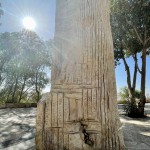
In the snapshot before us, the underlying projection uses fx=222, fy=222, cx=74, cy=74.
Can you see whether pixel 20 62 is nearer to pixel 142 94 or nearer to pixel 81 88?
pixel 142 94

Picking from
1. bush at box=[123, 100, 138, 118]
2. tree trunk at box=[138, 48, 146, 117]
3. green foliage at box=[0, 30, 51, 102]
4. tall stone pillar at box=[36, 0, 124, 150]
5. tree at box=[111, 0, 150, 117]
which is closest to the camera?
tall stone pillar at box=[36, 0, 124, 150]

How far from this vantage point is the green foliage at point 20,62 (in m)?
17.2

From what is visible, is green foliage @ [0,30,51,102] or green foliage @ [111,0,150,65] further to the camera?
green foliage @ [0,30,51,102]

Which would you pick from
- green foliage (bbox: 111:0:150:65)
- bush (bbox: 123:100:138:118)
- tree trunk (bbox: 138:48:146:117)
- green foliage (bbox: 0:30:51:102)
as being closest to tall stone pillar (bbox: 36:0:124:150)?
bush (bbox: 123:100:138:118)

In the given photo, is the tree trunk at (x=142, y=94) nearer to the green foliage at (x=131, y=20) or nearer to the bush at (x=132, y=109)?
the bush at (x=132, y=109)

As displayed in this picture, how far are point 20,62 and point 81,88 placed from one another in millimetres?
16074

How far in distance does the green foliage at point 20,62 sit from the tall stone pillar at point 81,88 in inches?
599

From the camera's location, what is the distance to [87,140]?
2549mm

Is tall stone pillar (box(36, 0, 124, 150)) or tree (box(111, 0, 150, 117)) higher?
tree (box(111, 0, 150, 117))

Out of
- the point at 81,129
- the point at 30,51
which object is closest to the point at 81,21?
the point at 81,129

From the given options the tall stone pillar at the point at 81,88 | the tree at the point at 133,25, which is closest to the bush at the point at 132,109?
the tree at the point at 133,25

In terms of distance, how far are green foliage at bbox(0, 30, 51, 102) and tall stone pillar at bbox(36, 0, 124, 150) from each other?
49.9ft

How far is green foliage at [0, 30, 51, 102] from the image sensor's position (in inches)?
679

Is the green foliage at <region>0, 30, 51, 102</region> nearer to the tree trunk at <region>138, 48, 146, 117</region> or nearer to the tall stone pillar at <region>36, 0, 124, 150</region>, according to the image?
the tree trunk at <region>138, 48, 146, 117</region>
